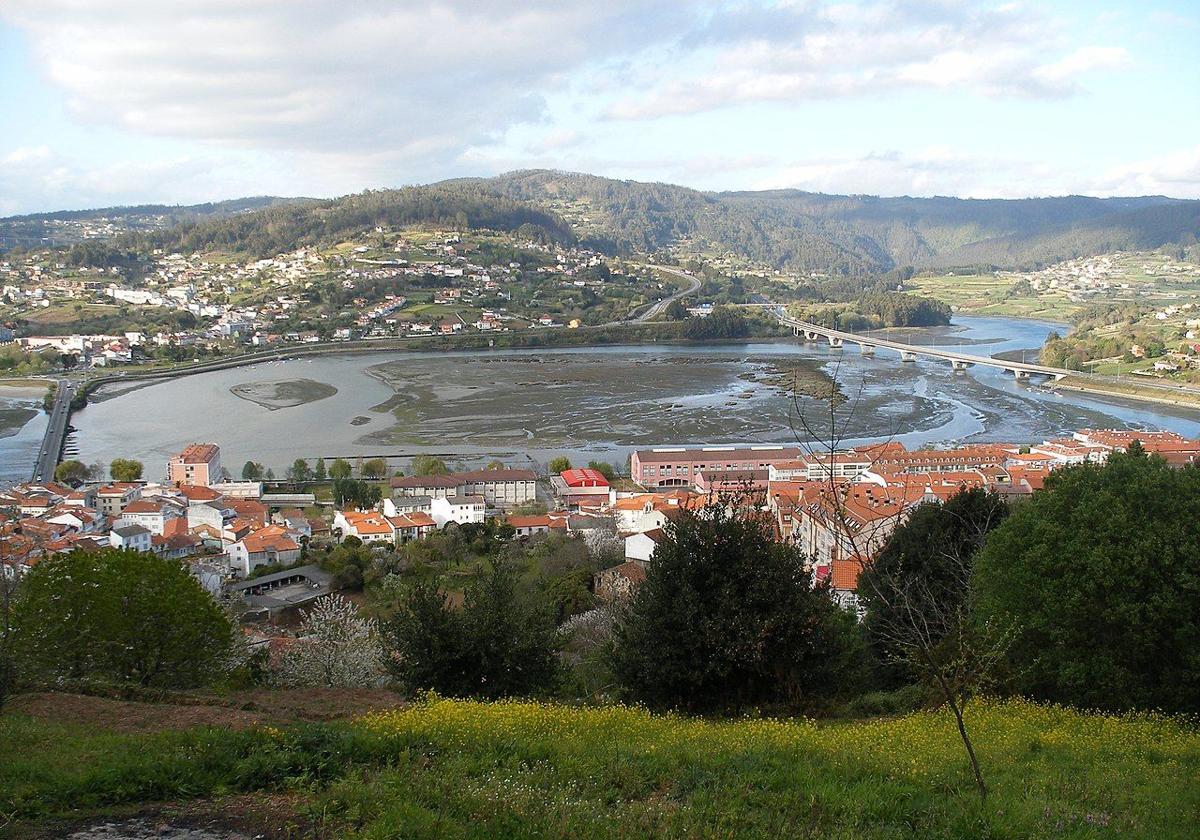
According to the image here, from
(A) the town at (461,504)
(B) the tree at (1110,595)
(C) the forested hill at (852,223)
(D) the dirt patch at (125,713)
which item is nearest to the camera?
(D) the dirt patch at (125,713)

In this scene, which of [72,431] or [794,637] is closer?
[794,637]

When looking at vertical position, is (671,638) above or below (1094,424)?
above

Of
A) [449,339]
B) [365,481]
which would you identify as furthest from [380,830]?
[449,339]

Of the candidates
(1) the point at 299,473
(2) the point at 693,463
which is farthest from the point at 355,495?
(2) the point at 693,463

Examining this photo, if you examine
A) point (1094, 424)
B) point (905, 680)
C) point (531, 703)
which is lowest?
point (1094, 424)

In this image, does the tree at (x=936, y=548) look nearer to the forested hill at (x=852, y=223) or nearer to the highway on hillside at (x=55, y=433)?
the highway on hillside at (x=55, y=433)

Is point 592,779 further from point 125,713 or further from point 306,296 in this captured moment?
point 306,296

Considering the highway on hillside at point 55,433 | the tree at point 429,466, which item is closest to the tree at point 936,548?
the tree at point 429,466

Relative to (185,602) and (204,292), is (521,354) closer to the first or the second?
(204,292)
